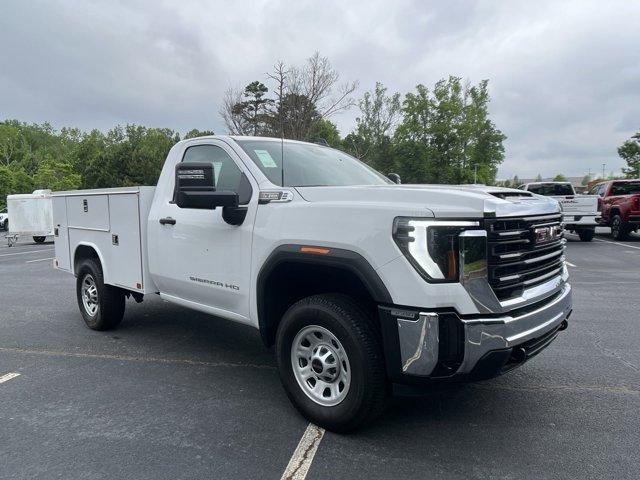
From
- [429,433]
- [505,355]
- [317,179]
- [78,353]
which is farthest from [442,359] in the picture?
[78,353]

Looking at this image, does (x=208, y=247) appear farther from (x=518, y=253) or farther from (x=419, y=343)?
(x=518, y=253)

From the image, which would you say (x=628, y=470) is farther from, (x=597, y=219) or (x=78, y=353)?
(x=597, y=219)

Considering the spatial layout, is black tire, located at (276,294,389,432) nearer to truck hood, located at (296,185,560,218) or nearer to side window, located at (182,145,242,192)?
truck hood, located at (296,185,560,218)

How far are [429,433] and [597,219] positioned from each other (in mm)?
14743

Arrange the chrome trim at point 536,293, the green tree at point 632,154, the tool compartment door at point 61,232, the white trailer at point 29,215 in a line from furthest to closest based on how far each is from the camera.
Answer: the green tree at point 632,154 < the white trailer at point 29,215 < the tool compartment door at point 61,232 < the chrome trim at point 536,293

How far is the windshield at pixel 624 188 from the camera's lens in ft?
56.4

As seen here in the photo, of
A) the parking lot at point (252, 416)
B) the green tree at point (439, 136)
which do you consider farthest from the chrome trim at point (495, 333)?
the green tree at point (439, 136)

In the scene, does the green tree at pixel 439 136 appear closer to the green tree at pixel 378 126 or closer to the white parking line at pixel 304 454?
the green tree at pixel 378 126

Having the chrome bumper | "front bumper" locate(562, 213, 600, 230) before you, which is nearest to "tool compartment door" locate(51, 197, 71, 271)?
the chrome bumper

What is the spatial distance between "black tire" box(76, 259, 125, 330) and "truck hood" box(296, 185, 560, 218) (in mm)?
3178

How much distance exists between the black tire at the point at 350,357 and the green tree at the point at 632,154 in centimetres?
3703

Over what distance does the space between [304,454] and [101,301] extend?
3.53 meters

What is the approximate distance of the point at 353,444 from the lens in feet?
10.0

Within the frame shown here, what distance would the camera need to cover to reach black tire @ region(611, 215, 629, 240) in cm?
1630
